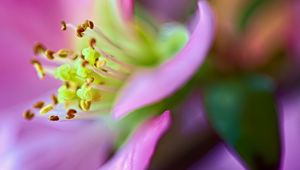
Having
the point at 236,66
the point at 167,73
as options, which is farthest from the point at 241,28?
the point at 167,73

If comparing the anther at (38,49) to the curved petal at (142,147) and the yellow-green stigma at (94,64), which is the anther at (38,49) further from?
the curved petal at (142,147)

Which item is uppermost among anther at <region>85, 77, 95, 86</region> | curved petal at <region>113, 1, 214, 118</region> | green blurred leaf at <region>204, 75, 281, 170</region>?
anther at <region>85, 77, 95, 86</region>

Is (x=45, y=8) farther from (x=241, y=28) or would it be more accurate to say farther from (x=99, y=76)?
(x=241, y=28)

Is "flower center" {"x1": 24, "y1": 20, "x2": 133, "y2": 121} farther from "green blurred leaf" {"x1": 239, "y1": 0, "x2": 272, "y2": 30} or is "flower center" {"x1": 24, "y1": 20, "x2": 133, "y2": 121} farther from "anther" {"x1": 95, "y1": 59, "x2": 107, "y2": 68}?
"green blurred leaf" {"x1": 239, "y1": 0, "x2": 272, "y2": 30}

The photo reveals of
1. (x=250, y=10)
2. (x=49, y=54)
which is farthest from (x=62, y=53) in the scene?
(x=250, y=10)

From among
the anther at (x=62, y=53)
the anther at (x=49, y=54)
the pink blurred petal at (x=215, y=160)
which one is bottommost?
the pink blurred petal at (x=215, y=160)

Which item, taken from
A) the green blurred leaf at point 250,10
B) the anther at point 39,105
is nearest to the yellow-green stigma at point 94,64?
the anther at point 39,105

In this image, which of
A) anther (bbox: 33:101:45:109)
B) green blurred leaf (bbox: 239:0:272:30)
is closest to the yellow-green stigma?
anther (bbox: 33:101:45:109)
